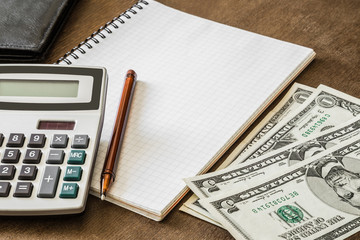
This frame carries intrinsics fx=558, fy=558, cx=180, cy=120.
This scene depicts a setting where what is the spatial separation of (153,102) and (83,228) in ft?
0.77

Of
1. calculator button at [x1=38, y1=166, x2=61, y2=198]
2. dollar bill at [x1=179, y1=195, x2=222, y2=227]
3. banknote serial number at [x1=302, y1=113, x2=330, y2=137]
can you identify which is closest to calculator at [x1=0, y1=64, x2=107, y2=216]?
calculator button at [x1=38, y1=166, x2=61, y2=198]

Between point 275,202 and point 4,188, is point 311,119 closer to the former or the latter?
point 275,202

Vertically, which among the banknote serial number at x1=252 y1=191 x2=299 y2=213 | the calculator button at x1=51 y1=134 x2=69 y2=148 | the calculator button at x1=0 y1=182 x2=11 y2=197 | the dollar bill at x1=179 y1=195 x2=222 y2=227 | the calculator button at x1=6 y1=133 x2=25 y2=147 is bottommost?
the calculator button at x1=0 y1=182 x2=11 y2=197

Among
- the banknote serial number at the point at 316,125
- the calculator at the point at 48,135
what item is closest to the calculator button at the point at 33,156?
the calculator at the point at 48,135

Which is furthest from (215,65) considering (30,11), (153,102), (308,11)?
(30,11)

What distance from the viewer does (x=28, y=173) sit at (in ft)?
2.12

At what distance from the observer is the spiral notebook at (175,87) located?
0.69 metres

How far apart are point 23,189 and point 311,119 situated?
39 centimetres

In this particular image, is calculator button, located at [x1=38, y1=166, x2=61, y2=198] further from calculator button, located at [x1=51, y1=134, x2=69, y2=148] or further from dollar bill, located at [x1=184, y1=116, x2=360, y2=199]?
dollar bill, located at [x1=184, y1=116, x2=360, y2=199]

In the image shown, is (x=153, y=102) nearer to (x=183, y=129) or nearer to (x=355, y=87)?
(x=183, y=129)

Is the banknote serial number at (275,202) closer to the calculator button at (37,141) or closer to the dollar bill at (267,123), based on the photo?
the dollar bill at (267,123)

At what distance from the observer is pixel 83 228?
2.08 feet

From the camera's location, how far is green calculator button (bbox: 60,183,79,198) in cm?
63

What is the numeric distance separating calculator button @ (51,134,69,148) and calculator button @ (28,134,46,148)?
1 cm
